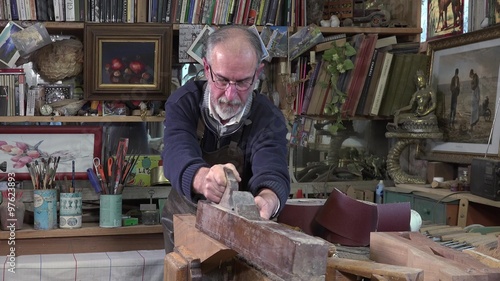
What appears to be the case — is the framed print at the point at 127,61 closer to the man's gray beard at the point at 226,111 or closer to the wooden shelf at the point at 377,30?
the wooden shelf at the point at 377,30

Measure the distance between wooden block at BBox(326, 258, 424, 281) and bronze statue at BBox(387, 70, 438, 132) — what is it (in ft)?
8.16

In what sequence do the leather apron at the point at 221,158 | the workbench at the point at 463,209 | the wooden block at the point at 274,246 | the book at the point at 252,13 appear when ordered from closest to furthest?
1. the wooden block at the point at 274,246
2. the leather apron at the point at 221,158
3. the workbench at the point at 463,209
4. the book at the point at 252,13

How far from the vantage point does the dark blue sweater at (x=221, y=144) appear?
1.91 meters

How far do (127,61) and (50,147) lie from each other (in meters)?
0.59

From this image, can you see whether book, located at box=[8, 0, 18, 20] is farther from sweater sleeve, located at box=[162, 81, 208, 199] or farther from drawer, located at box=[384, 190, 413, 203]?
drawer, located at box=[384, 190, 413, 203]

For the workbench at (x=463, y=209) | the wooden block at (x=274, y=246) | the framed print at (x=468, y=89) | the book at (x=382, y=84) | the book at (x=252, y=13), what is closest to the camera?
the wooden block at (x=274, y=246)

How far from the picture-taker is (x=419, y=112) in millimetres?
3799

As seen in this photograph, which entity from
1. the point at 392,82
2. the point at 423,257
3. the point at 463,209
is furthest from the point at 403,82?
the point at 423,257

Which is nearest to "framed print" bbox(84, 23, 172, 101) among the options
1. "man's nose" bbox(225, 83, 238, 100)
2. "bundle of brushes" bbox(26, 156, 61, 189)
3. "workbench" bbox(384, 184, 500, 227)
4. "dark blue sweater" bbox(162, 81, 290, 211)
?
"bundle of brushes" bbox(26, 156, 61, 189)

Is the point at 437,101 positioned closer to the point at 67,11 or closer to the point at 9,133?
the point at 67,11

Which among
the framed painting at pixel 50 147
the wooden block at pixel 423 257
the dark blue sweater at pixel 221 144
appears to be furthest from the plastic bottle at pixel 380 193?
the wooden block at pixel 423 257

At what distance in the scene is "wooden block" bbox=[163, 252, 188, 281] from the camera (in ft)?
4.55

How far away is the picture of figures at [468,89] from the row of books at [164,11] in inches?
31.3

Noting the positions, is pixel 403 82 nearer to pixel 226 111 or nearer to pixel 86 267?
pixel 86 267
